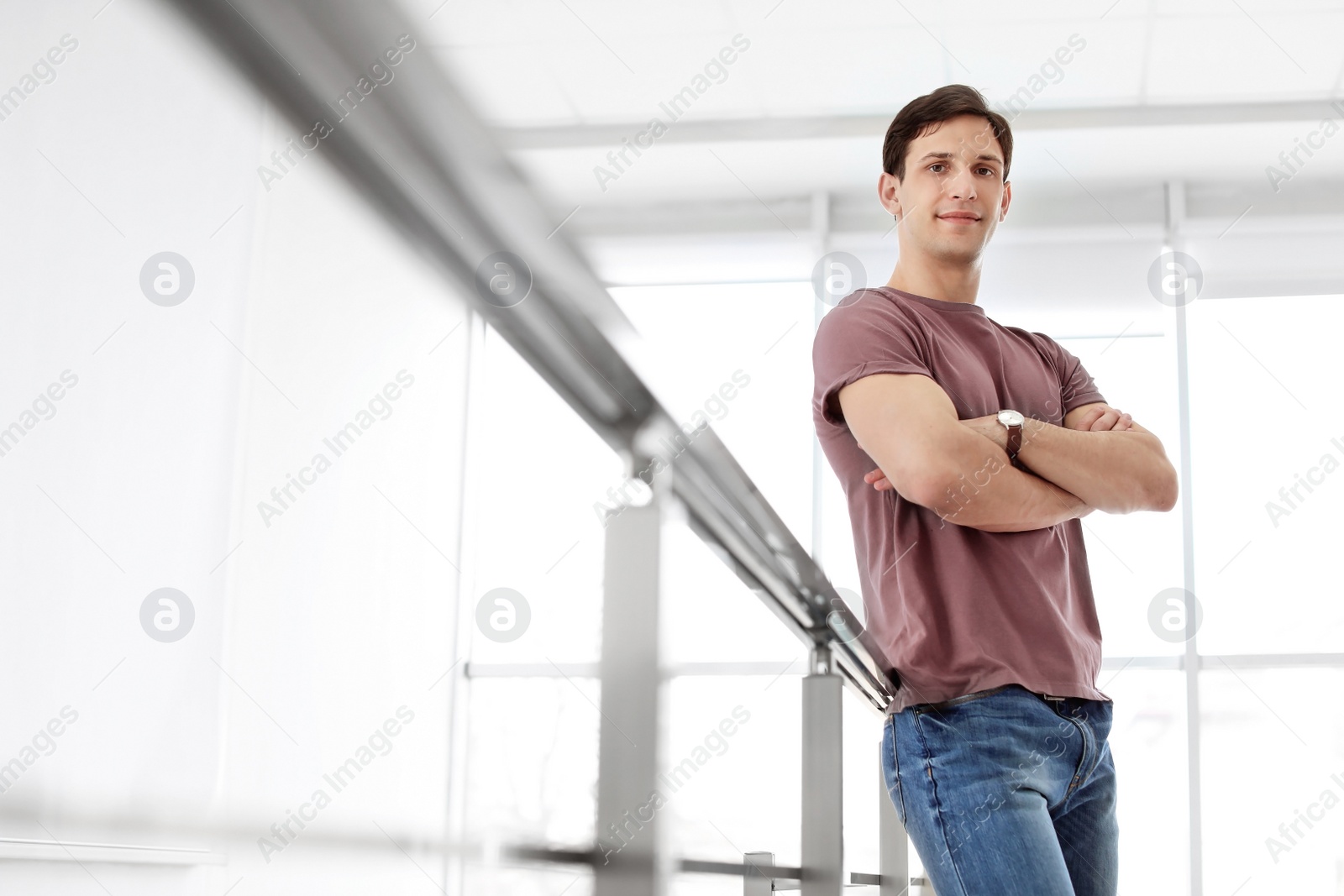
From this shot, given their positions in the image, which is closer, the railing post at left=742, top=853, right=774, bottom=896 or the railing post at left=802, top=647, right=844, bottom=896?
the railing post at left=742, top=853, right=774, bottom=896

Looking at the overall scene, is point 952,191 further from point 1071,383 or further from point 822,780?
point 822,780

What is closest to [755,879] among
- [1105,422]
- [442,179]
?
[1105,422]

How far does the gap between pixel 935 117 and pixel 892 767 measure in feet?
2.18

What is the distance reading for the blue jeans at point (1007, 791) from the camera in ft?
2.96

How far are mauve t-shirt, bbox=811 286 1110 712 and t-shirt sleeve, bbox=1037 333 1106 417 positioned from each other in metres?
0.06

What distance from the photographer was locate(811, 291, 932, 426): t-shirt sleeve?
3.38ft

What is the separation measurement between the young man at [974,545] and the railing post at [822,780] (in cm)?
30

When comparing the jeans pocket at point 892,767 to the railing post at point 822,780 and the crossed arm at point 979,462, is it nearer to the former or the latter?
the crossed arm at point 979,462

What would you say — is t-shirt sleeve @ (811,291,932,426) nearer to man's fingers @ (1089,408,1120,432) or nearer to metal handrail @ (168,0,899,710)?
man's fingers @ (1089,408,1120,432)

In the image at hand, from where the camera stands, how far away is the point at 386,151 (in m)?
0.38

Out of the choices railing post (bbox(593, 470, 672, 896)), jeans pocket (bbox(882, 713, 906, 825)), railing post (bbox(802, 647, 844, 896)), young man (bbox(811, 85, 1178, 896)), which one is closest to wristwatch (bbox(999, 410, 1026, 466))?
young man (bbox(811, 85, 1178, 896))

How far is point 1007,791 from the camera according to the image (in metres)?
0.91

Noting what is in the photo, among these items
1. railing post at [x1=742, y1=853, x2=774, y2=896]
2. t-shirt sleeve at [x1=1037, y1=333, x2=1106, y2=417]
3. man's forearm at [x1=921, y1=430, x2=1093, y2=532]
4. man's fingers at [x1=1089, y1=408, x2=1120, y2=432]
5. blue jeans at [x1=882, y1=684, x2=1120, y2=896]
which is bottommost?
railing post at [x1=742, y1=853, x2=774, y2=896]

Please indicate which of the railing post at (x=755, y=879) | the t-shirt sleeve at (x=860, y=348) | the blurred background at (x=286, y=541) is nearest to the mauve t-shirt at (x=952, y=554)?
the t-shirt sleeve at (x=860, y=348)
